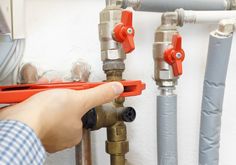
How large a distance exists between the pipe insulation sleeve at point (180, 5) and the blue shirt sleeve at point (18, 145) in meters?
0.37

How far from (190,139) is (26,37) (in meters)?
0.40

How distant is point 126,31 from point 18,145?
0.97 feet

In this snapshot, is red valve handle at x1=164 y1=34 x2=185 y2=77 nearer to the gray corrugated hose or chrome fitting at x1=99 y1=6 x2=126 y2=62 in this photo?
chrome fitting at x1=99 y1=6 x2=126 y2=62

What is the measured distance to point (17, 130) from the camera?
36 cm

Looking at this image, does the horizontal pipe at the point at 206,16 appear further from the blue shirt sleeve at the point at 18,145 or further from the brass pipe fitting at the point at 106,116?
the blue shirt sleeve at the point at 18,145

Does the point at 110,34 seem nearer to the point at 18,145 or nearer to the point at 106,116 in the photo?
the point at 106,116

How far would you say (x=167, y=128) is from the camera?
0.63 metres

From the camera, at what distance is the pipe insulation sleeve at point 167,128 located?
0.62 meters

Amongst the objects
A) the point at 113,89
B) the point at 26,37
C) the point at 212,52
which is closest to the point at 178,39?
the point at 212,52

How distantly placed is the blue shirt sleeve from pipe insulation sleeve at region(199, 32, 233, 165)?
1.21 feet

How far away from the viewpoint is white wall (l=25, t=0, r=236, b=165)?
2.25ft

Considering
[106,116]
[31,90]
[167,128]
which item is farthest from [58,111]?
[167,128]

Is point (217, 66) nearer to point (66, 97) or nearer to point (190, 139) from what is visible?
point (190, 139)

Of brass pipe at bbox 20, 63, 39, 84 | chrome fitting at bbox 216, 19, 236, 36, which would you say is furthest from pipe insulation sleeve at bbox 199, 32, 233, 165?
brass pipe at bbox 20, 63, 39, 84
